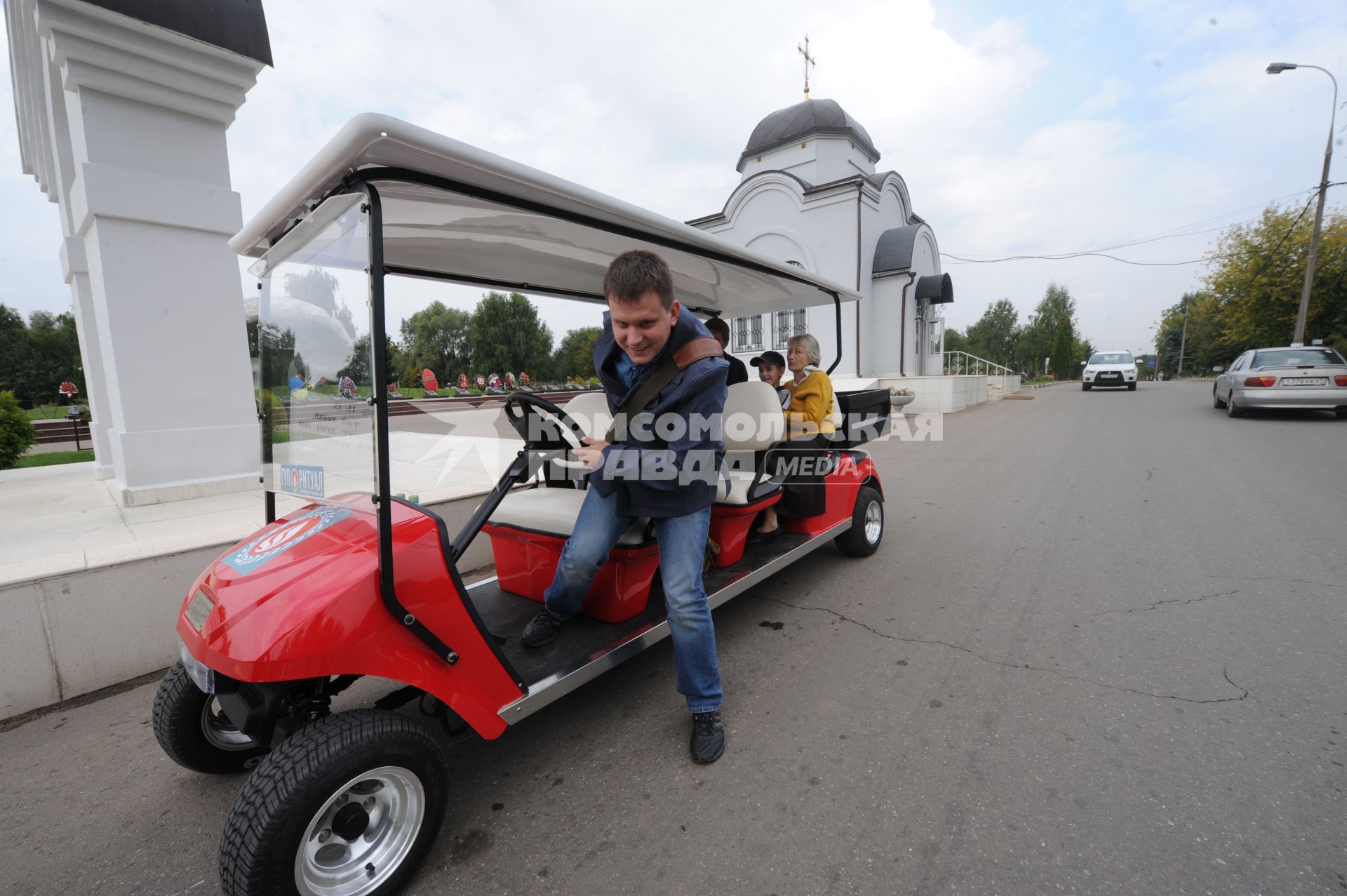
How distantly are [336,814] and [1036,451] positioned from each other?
1019 centimetres

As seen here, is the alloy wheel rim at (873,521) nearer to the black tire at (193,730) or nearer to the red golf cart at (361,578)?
the red golf cart at (361,578)

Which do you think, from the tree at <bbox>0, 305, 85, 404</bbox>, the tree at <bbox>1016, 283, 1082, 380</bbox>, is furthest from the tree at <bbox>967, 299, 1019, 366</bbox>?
the tree at <bbox>0, 305, 85, 404</bbox>

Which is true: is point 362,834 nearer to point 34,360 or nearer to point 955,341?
point 34,360

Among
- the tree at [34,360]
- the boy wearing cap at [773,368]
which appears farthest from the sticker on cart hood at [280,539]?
the tree at [34,360]

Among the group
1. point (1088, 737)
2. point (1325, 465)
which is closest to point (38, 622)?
point (1088, 737)

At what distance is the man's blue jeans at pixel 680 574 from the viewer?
2.31 m

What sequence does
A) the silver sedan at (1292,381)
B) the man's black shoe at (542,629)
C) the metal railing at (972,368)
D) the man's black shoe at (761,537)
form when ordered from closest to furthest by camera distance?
the man's black shoe at (542,629)
the man's black shoe at (761,537)
the silver sedan at (1292,381)
the metal railing at (972,368)

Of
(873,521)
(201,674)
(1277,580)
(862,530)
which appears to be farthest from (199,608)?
(1277,580)

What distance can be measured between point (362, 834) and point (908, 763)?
75.5 inches

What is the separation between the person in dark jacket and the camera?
3.62m

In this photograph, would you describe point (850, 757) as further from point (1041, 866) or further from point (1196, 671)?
point (1196, 671)

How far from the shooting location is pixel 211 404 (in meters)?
5.02

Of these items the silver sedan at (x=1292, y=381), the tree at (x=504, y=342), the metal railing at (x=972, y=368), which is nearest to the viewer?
the tree at (x=504, y=342)

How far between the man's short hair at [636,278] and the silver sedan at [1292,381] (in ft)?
48.6
